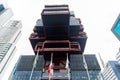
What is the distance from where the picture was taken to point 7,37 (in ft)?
459

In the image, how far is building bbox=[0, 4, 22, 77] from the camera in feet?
367

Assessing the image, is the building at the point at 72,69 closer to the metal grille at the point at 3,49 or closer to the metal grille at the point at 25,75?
the metal grille at the point at 25,75

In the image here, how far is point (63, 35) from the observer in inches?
2516

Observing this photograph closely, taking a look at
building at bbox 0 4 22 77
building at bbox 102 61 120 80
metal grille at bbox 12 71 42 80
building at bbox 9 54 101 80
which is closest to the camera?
building at bbox 9 54 101 80

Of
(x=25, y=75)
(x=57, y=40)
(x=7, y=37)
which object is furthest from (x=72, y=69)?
(x=7, y=37)

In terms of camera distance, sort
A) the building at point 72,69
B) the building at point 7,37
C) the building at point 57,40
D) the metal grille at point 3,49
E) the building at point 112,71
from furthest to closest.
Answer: the building at point 7,37 < the metal grille at point 3,49 < the building at point 112,71 < the building at point 72,69 < the building at point 57,40

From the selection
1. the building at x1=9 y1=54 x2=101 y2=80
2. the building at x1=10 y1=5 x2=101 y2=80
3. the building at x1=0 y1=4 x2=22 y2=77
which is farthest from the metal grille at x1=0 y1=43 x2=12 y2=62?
the building at x1=10 y1=5 x2=101 y2=80

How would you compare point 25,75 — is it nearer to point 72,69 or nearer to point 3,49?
point 72,69

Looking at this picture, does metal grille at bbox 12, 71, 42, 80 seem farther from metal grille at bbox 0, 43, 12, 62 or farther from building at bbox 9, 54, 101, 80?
metal grille at bbox 0, 43, 12, 62

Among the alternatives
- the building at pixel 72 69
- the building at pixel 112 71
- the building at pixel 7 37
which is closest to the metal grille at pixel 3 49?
the building at pixel 7 37

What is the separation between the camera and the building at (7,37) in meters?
112

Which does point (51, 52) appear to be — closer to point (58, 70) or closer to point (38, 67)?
point (58, 70)

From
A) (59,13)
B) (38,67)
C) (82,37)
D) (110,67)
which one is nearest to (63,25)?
(59,13)

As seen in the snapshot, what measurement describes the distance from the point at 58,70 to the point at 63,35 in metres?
13.2
